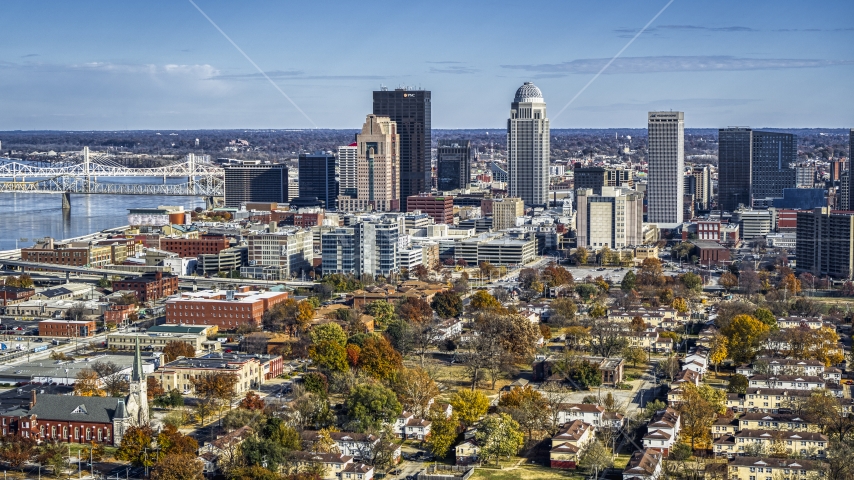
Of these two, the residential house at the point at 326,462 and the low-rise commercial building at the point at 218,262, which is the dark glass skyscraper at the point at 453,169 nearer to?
the low-rise commercial building at the point at 218,262

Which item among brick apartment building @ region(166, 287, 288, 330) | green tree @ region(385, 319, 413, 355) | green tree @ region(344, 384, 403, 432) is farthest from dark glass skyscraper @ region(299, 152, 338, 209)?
green tree @ region(344, 384, 403, 432)

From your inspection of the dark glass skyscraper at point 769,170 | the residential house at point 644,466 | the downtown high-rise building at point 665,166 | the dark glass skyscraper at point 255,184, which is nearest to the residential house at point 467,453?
the residential house at point 644,466

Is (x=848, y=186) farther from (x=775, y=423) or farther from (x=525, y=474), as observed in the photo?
(x=525, y=474)

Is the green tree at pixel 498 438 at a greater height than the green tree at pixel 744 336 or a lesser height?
lesser

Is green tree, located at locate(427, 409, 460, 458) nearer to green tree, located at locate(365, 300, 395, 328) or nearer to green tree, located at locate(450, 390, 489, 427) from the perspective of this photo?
green tree, located at locate(450, 390, 489, 427)

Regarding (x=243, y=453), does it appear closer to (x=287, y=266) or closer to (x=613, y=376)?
(x=613, y=376)

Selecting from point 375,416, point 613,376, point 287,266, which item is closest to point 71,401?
point 375,416
